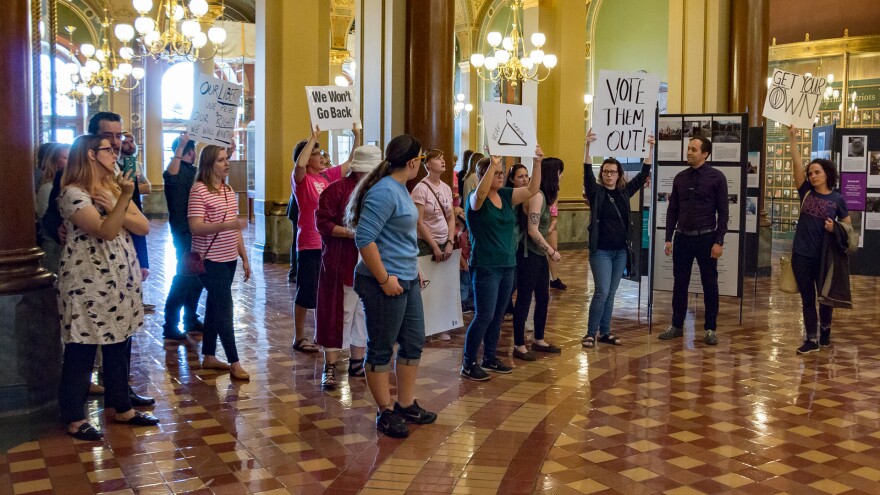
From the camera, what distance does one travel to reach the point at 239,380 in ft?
19.4

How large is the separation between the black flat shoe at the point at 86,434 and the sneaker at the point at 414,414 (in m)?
1.70

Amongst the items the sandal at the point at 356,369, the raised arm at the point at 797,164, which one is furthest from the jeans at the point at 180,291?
the raised arm at the point at 797,164

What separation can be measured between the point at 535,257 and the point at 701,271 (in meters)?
1.92

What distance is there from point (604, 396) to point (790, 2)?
16081 millimetres

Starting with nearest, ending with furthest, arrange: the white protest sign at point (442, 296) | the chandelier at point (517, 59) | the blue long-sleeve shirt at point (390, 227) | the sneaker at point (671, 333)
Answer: the blue long-sleeve shirt at point (390, 227), the white protest sign at point (442, 296), the sneaker at point (671, 333), the chandelier at point (517, 59)

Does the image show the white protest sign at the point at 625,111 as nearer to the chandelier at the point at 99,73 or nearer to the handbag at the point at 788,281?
the handbag at the point at 788,281

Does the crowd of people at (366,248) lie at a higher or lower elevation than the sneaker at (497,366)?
higher

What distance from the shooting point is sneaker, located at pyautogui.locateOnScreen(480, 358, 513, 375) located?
6293 millimetres

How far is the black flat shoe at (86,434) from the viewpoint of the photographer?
4.60 meters

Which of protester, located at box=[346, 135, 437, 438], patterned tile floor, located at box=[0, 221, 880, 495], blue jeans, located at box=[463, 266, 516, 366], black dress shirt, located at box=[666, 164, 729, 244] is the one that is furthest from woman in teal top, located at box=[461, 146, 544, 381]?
black dress shirt, located at box=[666, 164, 729, 244]

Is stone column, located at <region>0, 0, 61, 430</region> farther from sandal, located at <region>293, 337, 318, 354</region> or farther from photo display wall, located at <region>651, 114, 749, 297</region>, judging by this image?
photo display wall, located at <region>651, 114, 749, 297</region>

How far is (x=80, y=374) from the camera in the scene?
466cm

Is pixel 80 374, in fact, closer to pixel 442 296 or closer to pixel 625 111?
pixel 442 296

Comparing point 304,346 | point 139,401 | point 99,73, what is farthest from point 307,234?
point 99,73
